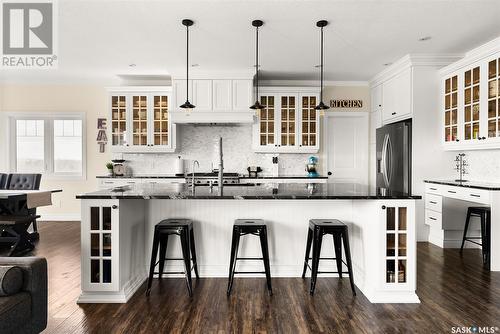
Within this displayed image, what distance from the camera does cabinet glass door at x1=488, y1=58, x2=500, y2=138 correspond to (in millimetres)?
3668

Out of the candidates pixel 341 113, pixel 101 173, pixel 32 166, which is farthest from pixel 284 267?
pixel 32 166

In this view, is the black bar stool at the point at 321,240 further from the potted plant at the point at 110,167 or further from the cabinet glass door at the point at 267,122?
the potted plant at the point at 110,167

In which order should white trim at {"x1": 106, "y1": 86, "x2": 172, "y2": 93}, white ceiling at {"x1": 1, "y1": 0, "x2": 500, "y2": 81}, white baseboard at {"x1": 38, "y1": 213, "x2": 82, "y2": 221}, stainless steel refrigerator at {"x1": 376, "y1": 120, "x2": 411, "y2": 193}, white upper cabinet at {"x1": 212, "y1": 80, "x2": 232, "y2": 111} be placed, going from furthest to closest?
1. white baseboard at {"x1": 38, "y1": 213, "x2": 82, "y2": 221}
2. white trim at {"x1": 106, "y1": 86, "x2": 172, "y2": 93}
3. white upper cabinet at {"x1": 212, "y1": 80, "x2": 232, "y2": 111}
4. stainless steel refrigerator at {"x1": 376, "y1": 120, "x2": 411, "y2": 193}
5. white ceiling at {"x1": 1, "y1": 0, "x2": 500, "y2": 81}

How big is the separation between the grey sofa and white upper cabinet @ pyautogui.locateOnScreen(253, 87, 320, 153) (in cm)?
424

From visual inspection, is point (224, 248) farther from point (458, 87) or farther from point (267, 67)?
point (458, 87)

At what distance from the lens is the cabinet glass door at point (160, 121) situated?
569 centimetres

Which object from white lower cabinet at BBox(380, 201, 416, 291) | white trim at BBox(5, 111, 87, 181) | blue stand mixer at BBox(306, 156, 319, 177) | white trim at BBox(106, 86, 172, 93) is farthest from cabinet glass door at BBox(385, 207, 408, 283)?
white trim at BBox(5, 111, 87, 181)

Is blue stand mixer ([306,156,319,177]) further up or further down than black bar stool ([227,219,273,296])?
further up

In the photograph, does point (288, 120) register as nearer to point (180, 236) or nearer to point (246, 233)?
point (246, 233)

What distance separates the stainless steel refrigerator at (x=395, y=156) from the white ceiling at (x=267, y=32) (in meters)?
1.08

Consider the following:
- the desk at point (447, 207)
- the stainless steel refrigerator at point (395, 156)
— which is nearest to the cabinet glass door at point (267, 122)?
the stainless steel refrigerator at point (395, 156)

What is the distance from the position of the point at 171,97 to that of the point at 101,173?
2.11 meters

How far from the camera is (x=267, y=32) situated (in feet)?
12.3
